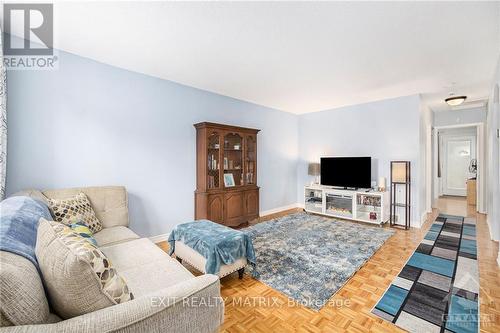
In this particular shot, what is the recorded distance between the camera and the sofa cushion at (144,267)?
1.49 meters

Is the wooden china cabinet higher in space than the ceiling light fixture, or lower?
lower

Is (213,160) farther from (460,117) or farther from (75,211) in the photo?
(460,117)

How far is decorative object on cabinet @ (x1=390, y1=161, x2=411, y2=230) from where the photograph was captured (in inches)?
163

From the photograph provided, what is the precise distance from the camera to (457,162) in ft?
26.1

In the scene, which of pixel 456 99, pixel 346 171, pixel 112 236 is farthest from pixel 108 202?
pixel 456 99

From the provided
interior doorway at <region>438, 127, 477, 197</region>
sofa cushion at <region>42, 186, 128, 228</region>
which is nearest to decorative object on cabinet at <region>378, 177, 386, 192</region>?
sofa cushion at <region>42, 186, 128, 228</region>

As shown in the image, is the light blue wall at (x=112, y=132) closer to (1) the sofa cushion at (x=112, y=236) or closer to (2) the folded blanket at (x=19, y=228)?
(1) the sofa cushion at (x=112, y=236)

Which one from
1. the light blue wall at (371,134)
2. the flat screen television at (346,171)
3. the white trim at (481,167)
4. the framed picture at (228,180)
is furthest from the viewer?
the white trim at (481,167)

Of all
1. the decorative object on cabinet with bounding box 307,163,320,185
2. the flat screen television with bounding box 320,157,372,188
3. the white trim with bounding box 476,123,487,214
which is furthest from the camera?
the decorative object on cabinet with bounding box 307,163,320,185

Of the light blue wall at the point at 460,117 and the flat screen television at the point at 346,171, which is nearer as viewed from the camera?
the flat screen television at the point at 346,171

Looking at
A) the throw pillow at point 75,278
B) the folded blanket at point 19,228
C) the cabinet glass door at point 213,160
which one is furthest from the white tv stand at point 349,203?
the folded blanket at point 19,228

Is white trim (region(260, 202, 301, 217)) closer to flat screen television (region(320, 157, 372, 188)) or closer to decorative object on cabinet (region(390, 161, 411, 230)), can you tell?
flat screen television (region(320, 157, 372, 188))

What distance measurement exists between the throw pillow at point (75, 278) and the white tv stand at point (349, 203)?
4.36 metres

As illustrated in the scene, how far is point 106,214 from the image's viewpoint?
267 centimetres
